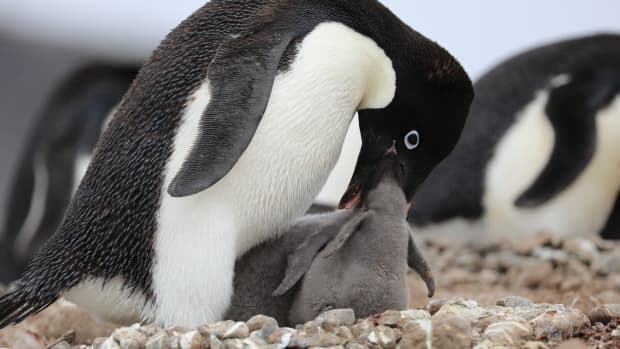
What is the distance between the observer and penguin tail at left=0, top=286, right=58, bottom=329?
244 centimetres

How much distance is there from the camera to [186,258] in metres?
2.38

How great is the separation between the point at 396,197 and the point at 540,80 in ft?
9.75

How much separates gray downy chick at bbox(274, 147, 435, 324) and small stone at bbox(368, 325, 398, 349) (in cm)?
38

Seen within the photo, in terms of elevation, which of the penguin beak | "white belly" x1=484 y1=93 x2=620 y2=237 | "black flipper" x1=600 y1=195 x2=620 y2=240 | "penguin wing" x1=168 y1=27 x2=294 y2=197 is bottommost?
"black flipper" x1=600 y1=195 x2=620 y2=240

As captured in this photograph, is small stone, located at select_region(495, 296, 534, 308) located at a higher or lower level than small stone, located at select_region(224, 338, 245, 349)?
lower

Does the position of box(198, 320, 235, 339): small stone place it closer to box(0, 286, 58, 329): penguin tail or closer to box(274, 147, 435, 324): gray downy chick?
box(274, 147, 435, 324): gray downy chick

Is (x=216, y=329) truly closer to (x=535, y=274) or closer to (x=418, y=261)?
(x=418, y=261)

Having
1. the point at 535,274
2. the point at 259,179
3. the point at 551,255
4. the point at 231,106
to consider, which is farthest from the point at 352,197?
the point at 551,255

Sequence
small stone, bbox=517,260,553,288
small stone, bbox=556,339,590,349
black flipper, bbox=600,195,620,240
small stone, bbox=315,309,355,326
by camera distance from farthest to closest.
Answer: black flipper, bbox=600,195,620,240 → small stone, bbox=517,260,553,288 → small stone, bbox=315,309,355,326 → small stone, bbox=556,339,590,349

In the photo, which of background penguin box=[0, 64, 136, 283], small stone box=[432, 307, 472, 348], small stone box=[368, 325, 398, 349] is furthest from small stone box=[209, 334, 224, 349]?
background penguin box=[0, 64, 136, 283]

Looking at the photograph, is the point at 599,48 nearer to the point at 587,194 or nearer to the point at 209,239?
the point at 587,194

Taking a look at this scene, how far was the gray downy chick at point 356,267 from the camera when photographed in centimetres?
245

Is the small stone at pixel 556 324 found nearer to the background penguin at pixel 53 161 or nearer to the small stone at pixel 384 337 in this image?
the small stone at pixel 384 337

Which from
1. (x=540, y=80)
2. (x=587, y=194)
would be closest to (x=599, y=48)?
(x=540, y=80)
